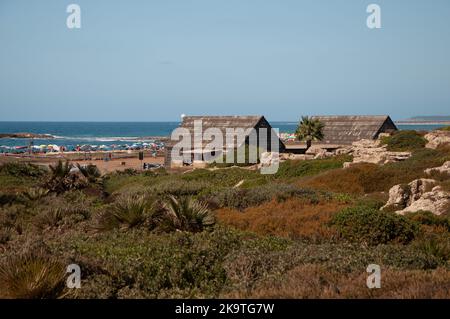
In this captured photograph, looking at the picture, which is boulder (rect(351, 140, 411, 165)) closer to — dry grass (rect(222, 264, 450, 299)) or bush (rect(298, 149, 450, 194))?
bush (rect(298, 149, 450, 194))

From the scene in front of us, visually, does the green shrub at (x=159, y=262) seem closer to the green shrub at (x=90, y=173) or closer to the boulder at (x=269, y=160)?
the green shrub at (x=90, y=173)

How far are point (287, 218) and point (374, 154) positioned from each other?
18279 mm

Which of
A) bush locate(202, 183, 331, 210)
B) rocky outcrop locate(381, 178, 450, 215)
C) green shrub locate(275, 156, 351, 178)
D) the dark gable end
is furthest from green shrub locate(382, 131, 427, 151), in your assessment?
bush locate(202, 183, 331, 210)

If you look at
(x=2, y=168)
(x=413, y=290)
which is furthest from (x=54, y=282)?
(x=2, y=168)

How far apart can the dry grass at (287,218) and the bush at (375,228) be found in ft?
1.45

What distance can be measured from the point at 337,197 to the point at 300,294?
11.0 meters

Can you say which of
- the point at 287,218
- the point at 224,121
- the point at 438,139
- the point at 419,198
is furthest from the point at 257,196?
the point at 224,121

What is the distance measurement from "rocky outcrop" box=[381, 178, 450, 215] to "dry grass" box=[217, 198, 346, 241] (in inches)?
73.8

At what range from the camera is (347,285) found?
6.55 metres

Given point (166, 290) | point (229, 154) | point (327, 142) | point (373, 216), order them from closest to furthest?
point (166, 290)
point (373, 216)
point (229, 154)
point (327, 142)

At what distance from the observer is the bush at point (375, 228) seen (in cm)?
1127

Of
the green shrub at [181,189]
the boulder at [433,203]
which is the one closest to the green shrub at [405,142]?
the green shrub at [181,189]
